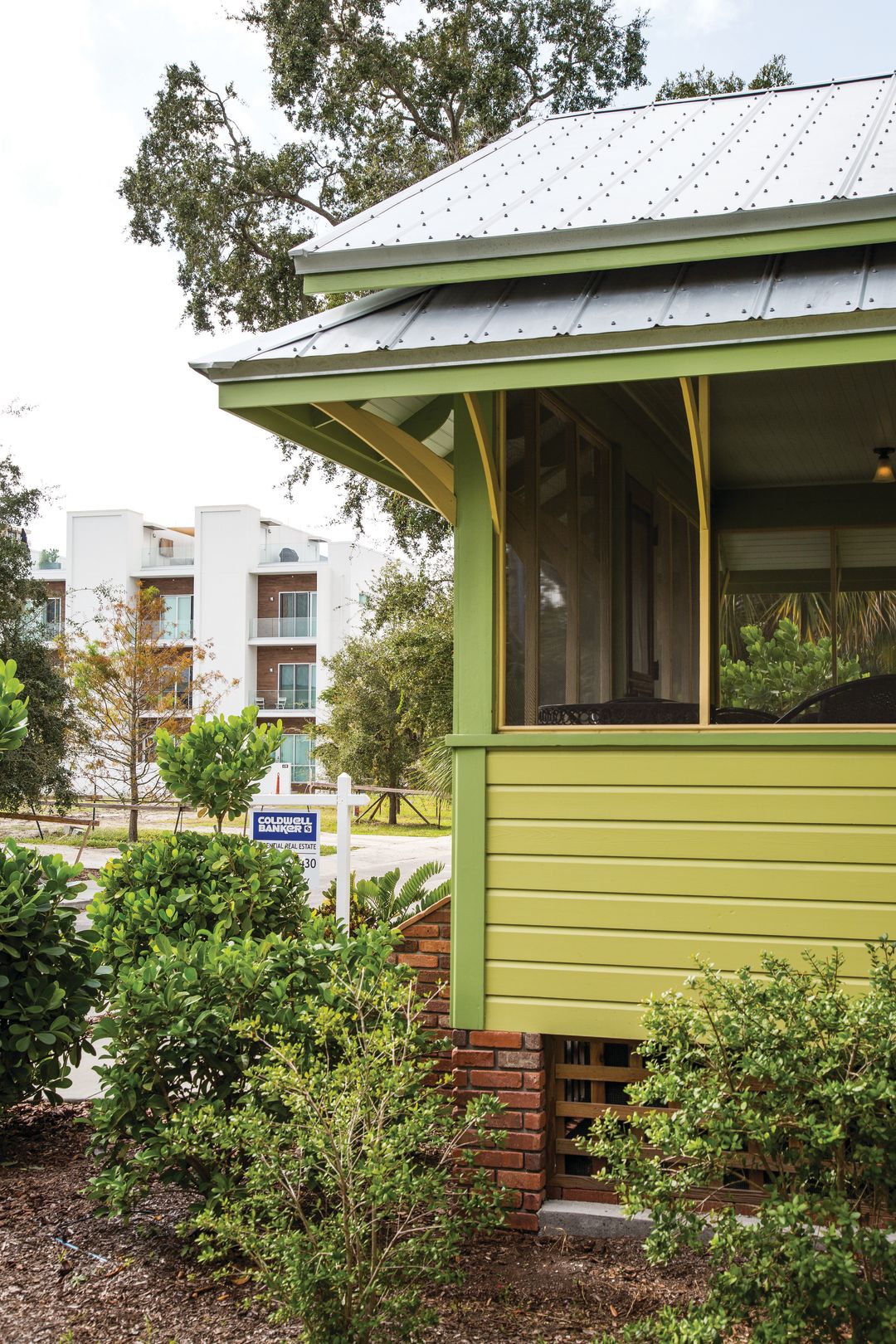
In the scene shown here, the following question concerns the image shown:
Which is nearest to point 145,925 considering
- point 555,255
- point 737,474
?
point 555,255

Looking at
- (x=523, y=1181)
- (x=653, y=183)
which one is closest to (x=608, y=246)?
(x=653, y=183)

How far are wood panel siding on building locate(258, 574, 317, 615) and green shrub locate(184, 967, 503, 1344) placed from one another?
40013 mm

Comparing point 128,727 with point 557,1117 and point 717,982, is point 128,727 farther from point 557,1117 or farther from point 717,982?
point 717,982

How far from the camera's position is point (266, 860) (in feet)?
17.5

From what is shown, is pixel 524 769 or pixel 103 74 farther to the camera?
pixel 103 74

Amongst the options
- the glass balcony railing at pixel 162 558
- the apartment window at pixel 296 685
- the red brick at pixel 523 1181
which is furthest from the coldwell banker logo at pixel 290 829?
the glass balcony railing at pixel 162 558

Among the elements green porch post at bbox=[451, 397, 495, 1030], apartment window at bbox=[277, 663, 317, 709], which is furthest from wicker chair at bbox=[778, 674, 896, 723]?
apartment window at bbox=[277, 663, 317, 709]

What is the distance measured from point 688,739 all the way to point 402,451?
5.78 feet

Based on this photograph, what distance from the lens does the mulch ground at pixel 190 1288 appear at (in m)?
3.58

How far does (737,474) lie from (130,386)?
39404 millimetres

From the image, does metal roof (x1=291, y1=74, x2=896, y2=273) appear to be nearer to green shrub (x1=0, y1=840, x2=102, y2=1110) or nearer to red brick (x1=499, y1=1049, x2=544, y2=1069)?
green shrub (x1=0, y1=840, x2=102, y2=1110)

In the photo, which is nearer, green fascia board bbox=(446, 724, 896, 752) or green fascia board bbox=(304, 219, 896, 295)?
green fascia board bbox=(304, 219, 896, 295)

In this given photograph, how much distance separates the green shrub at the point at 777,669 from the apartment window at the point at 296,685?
35.1 m

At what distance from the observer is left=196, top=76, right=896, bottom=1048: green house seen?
3.96 metres
